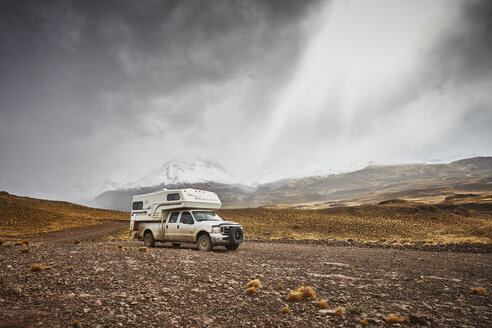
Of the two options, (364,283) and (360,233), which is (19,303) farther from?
(360,233)

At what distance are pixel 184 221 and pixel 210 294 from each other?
34.6ft

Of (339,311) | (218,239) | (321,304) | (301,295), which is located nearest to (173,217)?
(218,239)

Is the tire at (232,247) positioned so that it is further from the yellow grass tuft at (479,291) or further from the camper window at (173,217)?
the yellow grass tuft at (479,291)

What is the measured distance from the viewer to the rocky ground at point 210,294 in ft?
18.8

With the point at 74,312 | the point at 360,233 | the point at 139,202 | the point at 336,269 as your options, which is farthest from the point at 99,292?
the point at 360,233

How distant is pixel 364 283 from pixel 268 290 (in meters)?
3.57

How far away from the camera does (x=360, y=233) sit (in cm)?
3412

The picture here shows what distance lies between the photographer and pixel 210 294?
7445 millimetres

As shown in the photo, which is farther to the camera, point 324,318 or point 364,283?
point 364,283

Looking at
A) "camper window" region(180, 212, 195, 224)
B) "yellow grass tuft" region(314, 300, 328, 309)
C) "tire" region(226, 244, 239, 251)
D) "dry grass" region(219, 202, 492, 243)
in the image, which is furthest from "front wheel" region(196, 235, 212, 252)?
"dry grass" region(219, 202, 492, 243)

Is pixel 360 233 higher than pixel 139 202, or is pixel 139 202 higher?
pixel 139 202

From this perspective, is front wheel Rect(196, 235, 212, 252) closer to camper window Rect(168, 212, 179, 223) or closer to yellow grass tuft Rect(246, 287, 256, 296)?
camper window Rect(168, 212, 179, 223)

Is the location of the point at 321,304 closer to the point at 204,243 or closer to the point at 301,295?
the point at 301,295

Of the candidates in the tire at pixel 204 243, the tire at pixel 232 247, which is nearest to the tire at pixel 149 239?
the tire at pixel 204 243
